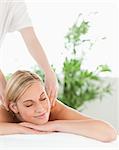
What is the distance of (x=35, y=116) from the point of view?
1.90 meters

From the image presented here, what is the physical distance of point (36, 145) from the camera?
1659 millimetres

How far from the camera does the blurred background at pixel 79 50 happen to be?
406 cm

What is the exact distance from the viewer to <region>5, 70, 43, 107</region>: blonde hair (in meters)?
1.90

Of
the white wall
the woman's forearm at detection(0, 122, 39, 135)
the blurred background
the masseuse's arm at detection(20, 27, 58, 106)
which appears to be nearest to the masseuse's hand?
the masseuse's arm at detection(20, 27, 58, 106)

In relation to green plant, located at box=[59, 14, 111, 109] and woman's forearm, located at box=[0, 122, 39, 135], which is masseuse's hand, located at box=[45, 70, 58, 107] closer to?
woman's forearm, located at box=[0, 122, 39, 135]

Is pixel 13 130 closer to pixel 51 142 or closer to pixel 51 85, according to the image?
pixel 51 142

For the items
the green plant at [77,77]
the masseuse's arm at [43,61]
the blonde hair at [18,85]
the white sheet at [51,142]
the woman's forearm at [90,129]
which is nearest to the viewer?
the white sheet at [51,142]

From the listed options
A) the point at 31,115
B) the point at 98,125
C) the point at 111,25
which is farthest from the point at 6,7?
the point at 111,25

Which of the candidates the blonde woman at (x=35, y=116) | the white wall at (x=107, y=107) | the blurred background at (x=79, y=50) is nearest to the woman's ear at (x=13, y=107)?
the blonde woman at (x=35, y=116)

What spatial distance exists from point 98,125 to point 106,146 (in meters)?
0.14

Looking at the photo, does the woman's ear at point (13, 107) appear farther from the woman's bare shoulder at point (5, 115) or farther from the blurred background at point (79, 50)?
the blurred background at point (79, 50)

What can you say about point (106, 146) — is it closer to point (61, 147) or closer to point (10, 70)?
point (61, 147)

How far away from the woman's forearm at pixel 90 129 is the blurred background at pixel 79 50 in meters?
2.16

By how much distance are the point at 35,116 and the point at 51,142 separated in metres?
0.23
